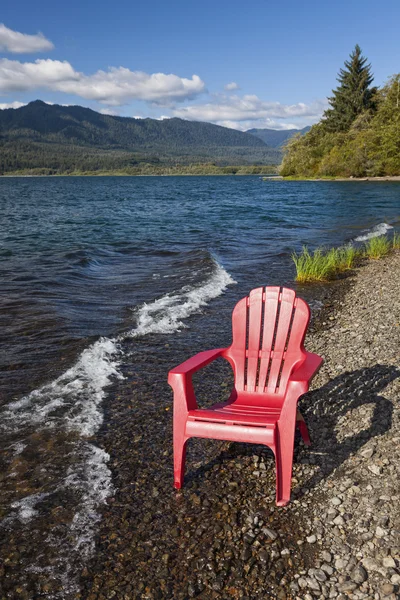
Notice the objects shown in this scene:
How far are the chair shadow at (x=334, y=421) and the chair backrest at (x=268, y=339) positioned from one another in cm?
60

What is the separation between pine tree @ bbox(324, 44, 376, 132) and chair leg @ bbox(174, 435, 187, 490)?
→ 261 feet

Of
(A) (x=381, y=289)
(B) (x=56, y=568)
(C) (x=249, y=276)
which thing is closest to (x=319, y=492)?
(B) (x=56, y=568)

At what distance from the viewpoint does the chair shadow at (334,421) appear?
414 centimetres

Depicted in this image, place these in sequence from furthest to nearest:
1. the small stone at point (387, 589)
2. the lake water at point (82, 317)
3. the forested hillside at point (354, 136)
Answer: the forested hillside at point (354, 136)
the lake water at point (82, 317)
the small stone at point (387, 589)

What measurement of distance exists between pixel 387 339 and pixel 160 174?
161 metres

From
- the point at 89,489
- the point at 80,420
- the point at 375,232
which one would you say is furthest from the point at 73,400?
the point at 375,232

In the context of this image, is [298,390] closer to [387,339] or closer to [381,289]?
[387,339]

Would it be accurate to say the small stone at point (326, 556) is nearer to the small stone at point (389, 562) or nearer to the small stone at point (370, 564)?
the small stone at point (370, 564)

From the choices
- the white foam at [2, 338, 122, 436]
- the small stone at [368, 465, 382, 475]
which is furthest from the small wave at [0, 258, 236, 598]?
the small stone at [368, 465, 382, 475]

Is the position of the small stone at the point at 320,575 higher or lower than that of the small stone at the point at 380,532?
lower

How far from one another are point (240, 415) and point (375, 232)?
18419 mm

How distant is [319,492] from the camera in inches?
147

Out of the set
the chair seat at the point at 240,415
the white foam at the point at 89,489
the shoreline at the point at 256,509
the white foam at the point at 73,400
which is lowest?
the white foam at the point at 73,400

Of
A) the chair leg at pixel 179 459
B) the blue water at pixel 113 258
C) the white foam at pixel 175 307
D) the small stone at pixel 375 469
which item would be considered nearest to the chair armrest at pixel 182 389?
the chair leg at pixel 179 459
